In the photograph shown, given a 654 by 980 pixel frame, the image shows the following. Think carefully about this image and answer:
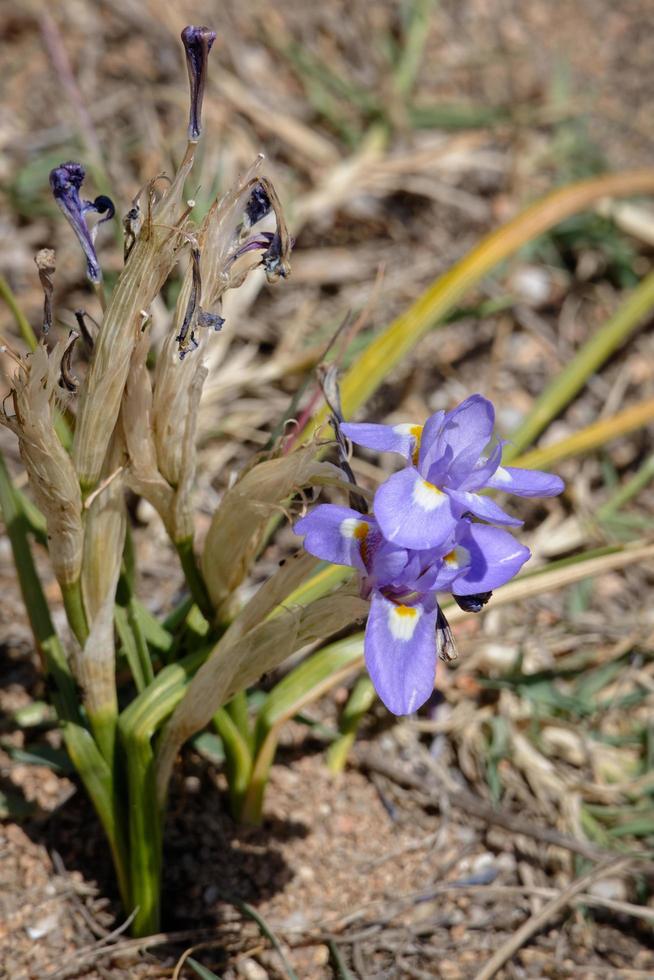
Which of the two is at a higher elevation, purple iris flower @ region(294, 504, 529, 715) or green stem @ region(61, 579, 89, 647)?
green stem @ region(61, 579, 89, 647)

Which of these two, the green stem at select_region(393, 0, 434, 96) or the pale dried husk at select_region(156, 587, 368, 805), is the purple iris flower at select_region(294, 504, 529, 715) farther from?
the green stem at select_region(393, 0, 434, 96)

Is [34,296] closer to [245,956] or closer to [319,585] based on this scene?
[319,585]

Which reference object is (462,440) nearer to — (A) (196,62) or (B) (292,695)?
(A) (196,62)

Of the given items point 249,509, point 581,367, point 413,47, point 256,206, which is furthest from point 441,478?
point 413,47

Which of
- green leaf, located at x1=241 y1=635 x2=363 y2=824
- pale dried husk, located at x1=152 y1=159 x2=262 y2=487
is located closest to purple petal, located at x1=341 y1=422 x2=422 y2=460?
pale dried husk, located at x1=152 y1=159 x2=262 y2=487

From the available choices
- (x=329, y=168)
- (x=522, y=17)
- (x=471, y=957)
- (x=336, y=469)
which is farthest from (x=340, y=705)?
(x=522, y=17)

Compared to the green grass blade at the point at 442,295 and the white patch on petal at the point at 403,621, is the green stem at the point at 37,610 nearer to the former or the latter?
the green grass blade at the point at 442,295
